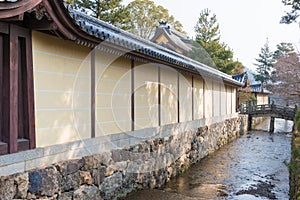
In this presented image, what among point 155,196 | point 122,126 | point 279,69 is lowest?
point 155,196

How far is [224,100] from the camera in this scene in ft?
53.4

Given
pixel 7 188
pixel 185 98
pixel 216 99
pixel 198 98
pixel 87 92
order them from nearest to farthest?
pixel 7 188 < pixel 87 92 < pixel 185 98 < pixel 198 98 < pixel 216 99

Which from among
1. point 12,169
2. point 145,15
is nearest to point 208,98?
point 12,169

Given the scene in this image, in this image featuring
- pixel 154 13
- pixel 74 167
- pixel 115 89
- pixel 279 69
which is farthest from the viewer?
pixel 154 13

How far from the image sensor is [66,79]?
4820 mm

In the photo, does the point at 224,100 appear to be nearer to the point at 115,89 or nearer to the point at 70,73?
the point at 115,89

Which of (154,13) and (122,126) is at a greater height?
(154,13)

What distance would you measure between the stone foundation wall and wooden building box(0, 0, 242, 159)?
43cm

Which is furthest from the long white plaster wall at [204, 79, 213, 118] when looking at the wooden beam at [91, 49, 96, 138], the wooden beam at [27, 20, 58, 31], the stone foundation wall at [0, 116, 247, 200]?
the wooden beam at [27, 20, 58, 31]

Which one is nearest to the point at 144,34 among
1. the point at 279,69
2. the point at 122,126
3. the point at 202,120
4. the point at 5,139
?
the point at 279,69

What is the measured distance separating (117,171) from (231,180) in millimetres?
4194

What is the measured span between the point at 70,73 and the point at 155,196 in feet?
11.7

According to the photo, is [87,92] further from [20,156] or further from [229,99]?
[229,99]

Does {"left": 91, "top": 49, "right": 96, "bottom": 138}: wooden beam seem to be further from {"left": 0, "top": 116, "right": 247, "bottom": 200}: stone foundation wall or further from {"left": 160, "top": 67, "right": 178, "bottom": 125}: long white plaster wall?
{"left": 160, "top": 67, "right": 178, "bottom": 125}: long white plaster wall
